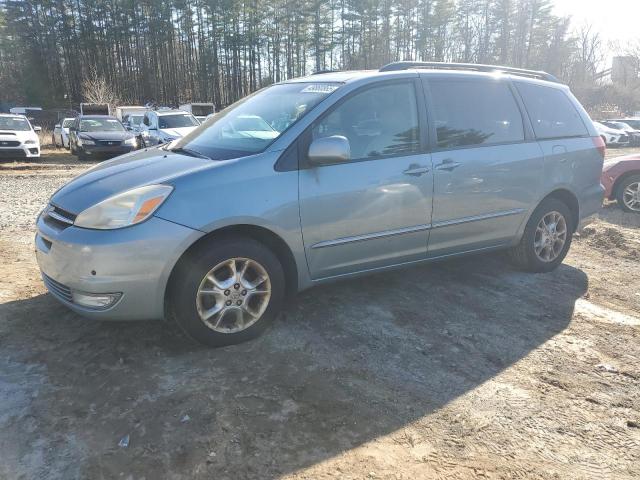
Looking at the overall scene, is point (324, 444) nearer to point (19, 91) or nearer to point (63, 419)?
point (63, 419)

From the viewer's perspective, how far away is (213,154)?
363cm

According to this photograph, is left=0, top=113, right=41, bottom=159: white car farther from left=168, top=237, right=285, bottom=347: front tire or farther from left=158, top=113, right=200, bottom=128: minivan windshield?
left=168, top=237, right=285, bottom=347: front tire

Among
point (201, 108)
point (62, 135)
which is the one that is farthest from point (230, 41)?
point (62, 135)

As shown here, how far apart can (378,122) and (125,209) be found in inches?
76.2

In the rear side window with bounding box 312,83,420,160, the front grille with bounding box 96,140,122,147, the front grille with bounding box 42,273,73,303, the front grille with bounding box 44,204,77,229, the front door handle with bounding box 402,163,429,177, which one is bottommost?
the front grille with bounding box 42,273,73,303

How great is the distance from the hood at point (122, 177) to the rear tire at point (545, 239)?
311 cm

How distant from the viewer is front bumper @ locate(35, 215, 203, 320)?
3000 millimetres

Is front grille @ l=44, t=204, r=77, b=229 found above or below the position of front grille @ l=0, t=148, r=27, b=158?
above

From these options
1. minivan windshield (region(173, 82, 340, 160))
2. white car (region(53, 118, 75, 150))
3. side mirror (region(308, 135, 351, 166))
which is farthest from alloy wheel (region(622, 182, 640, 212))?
white car (region(53, 118, 75, 150))

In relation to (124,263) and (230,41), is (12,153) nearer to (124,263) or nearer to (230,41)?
(124,263)

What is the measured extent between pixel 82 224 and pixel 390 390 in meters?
2.10

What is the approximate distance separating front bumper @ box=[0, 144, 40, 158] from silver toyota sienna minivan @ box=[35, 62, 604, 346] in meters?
14.0

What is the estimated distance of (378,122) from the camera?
388 cm

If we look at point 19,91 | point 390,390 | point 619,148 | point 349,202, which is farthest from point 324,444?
point 19,91
